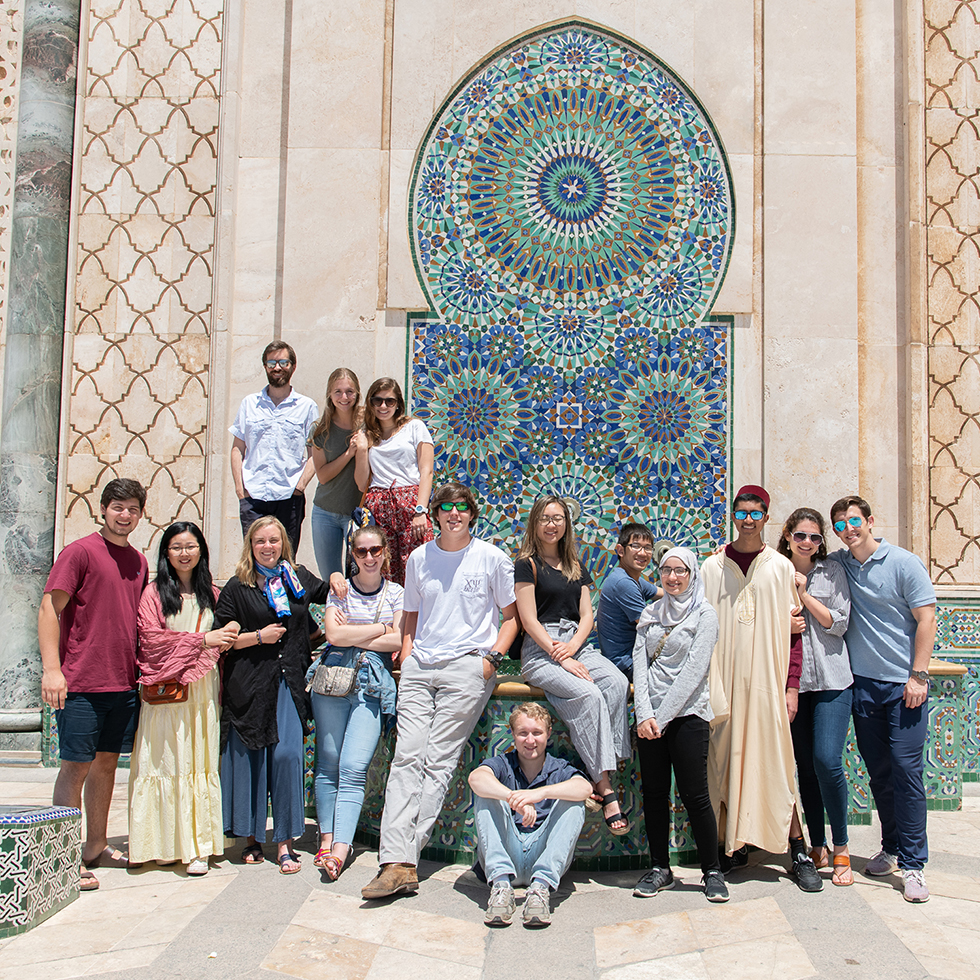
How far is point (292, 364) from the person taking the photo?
4.71 meters

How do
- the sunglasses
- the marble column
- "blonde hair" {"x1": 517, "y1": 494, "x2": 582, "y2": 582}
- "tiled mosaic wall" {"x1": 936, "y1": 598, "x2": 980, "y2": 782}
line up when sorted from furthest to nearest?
the marble column, "tiled mosaic wall" {"x1": 936, "y1": 598, "x2": 980, "y2": 782}, "blonde hair" {"x1": 517, "y1": 494, "x2": 582, "y2": 582}, the sunglasses

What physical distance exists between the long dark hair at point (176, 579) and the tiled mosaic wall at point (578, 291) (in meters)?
1.95

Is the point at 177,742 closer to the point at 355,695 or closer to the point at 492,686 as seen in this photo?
the point at 355,695

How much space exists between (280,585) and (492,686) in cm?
97

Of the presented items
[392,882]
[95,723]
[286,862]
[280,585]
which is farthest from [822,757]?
[95,723]

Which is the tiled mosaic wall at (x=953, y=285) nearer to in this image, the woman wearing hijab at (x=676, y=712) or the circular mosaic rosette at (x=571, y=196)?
the circular mosaic rosette at (x=571, y=196)

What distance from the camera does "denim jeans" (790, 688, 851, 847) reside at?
12.0 ft

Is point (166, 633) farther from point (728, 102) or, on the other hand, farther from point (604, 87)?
point (728, 102)

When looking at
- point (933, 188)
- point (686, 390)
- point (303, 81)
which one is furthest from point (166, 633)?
point (933, 188)

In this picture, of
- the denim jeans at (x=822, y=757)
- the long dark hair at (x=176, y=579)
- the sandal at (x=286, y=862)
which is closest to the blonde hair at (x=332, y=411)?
the long dark hair at (x=176, y=579)

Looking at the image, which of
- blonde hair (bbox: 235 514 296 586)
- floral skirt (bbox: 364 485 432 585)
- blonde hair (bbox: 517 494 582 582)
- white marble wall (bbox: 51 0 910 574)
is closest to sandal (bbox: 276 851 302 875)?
blonde hair (bbox: 235 514 296 586)

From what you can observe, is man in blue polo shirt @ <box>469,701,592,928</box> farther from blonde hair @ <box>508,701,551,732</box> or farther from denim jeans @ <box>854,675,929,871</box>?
denim jeans @ <box>854,675,929,871</box>

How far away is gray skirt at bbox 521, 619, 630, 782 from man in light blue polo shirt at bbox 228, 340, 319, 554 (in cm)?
158

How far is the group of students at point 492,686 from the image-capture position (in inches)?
140
